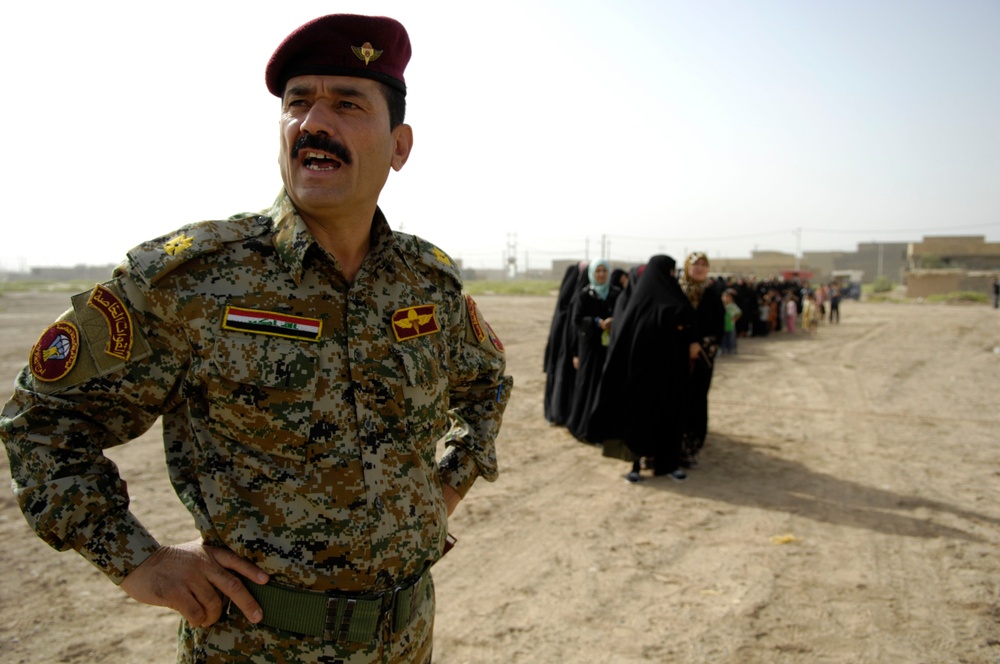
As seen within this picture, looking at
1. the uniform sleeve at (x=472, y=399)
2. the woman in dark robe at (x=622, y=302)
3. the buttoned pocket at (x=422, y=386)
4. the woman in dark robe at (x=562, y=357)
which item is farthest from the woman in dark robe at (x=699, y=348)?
the buttoned pocket at (x=422, y=386)

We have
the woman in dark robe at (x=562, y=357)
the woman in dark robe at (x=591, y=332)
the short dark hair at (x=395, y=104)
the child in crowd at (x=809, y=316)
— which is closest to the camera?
the short dark hair at (x=395, y=104)

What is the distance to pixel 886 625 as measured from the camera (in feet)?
11.4

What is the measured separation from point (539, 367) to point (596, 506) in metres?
Answer: 6.84

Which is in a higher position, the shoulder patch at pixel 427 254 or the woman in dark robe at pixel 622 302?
the shoulder patch at pixel 427 254

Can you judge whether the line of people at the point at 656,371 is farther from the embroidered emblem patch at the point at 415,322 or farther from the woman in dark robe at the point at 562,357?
the embroidered emblem patch at the point at 415,322

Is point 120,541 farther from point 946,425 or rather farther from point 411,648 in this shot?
point 946,425

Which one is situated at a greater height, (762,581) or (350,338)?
(350,338)

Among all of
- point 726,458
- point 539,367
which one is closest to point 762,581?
point 726,458

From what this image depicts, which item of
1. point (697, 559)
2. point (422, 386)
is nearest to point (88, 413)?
point (422, 386)

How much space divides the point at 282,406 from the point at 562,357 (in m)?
6.67

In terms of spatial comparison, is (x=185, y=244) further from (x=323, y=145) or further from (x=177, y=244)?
(x=323, y=145)

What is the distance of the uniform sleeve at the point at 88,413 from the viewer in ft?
3.96

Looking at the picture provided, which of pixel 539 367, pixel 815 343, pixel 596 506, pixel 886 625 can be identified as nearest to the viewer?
pixel 886 625

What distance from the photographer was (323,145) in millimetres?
1438
